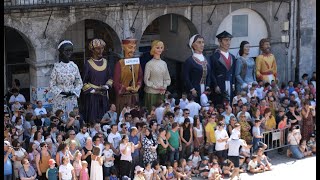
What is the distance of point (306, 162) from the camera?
82.5 feet

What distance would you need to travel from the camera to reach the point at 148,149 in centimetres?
2220

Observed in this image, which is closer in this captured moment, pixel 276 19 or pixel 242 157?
pixel 242 157

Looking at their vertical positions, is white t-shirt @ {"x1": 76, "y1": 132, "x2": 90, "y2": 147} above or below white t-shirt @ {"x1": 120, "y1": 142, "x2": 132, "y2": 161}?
above

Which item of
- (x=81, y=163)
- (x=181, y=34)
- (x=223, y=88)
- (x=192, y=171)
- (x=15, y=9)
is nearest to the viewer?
(x=81, y=163)

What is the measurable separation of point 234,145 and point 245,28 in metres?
7.24

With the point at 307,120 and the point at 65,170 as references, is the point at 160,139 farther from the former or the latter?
the point at 307,120

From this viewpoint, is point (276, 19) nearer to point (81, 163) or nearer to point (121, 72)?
point (121, 72)

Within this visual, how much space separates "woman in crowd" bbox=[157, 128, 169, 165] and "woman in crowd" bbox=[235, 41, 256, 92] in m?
5.13

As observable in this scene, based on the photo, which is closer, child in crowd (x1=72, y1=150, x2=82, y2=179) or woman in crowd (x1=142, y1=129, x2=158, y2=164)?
child in crowd (x1=72, y1=150, x2=82, y2=179)

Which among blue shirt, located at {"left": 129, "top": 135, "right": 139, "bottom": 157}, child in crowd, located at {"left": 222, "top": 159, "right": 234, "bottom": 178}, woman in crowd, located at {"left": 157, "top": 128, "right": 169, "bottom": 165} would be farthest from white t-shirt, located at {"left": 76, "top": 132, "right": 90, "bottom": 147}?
child in crowd, located at {"left": 222, "top": 159, "right": 234, "bottom": 178}

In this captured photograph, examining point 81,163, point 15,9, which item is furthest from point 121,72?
point 81,163

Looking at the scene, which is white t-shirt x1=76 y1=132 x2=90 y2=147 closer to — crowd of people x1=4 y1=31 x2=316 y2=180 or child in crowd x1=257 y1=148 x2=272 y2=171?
crowd of people x1=4 y1=31 x2=316 y2=180

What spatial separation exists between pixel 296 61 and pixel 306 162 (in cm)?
641

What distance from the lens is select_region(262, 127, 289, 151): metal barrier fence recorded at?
25.1 meters
